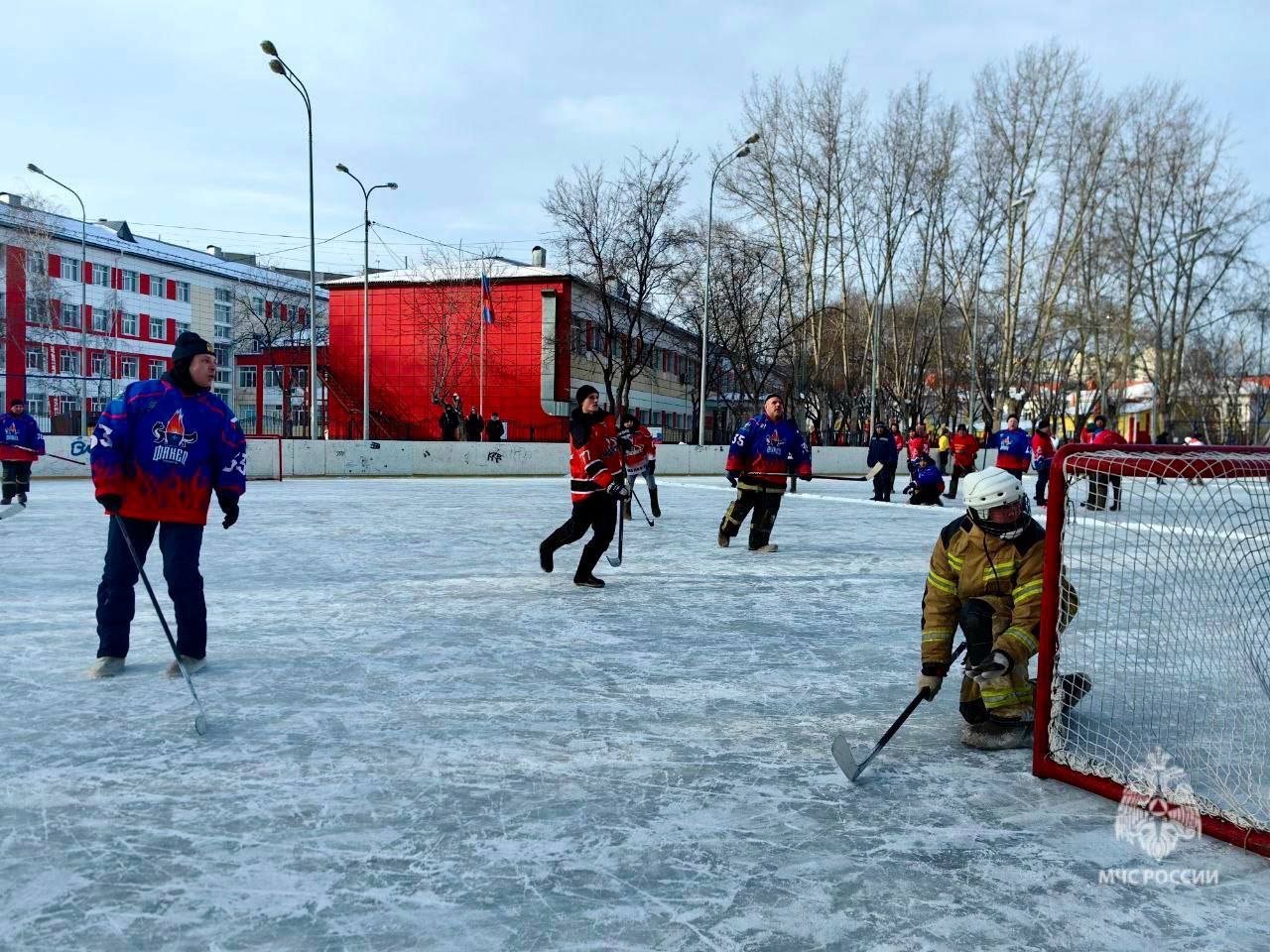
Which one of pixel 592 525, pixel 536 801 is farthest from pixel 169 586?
pixel 592 525

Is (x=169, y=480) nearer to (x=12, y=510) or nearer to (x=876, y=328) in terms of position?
(x=12, y=510)

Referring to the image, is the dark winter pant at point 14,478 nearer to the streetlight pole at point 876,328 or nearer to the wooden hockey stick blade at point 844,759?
the wooden hockey stick blade at point 844,759

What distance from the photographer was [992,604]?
11.8 ft

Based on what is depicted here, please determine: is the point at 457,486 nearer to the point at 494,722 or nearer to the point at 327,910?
the point at 494,722

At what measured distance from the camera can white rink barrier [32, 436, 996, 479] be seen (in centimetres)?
2072

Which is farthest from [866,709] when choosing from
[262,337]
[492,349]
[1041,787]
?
[262,337]

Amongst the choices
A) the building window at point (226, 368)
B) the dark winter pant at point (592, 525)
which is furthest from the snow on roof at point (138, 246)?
the dark winter pant at point (592, 525)

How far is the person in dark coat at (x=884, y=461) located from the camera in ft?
58.3

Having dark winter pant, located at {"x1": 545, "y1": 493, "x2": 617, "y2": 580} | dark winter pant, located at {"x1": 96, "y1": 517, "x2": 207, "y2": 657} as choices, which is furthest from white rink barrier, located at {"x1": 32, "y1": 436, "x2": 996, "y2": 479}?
dark winter pant, located at {"x1": 96, "y1": 517, "x2": 207, "y2": 657}

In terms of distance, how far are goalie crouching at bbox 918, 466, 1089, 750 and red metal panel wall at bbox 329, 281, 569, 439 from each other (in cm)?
3381

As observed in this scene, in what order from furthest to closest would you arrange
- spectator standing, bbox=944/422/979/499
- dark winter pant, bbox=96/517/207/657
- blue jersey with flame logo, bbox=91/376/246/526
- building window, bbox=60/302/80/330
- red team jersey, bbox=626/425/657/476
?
1. building window, bbox=60/302/80/330
2. spectator standing, bbox=944/422/979/499
3. red team jersey, bbox=626/425/657/476
4. dark winter pant, bbox=96/517/207/657
5. blue jersey with flame logo, bbox=91/376/246/526

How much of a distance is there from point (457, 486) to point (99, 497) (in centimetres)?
1585

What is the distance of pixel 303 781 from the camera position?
10.2 feet

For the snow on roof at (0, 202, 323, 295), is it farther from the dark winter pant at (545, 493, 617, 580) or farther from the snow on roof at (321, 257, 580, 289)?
the dark winter pant at (545, 493, 617, 580)
